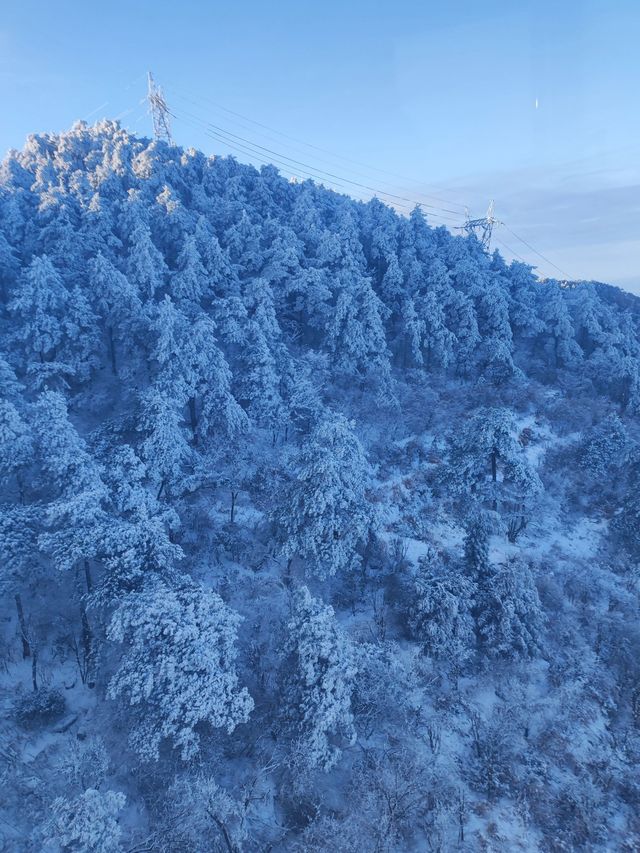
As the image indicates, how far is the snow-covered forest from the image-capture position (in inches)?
655

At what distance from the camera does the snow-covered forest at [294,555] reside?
655 inches

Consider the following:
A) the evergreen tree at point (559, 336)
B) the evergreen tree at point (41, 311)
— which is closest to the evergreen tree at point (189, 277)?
the evergreen tree at point (41, 311)

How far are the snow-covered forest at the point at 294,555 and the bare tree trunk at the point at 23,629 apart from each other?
5.6 inches

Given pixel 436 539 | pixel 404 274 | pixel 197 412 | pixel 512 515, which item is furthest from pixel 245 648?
pixel 404 274

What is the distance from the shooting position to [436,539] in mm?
30172

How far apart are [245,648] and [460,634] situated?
10559 mm

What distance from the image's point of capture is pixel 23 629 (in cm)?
2059

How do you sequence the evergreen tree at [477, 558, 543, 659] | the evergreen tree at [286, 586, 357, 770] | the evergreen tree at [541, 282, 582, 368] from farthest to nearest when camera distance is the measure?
the evergreen tree at [541, 282, 582, 368], the evergreen tree at [477, 558, 543, 659], the evergreen tree at [286, 586, 357, 770]

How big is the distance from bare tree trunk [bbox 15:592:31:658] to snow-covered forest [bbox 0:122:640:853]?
14 centimetres

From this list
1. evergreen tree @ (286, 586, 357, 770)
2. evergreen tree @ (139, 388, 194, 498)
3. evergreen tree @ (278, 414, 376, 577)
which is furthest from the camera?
evergreen tree @ (139, 388, 194, 498)

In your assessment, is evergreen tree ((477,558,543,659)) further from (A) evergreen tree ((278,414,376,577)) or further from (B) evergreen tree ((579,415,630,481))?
(B) evergreen tree ((579,415,630,481))

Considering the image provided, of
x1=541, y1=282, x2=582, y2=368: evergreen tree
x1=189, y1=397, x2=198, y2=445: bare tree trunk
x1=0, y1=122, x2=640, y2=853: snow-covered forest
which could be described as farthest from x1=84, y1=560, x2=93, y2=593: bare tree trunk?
x1=541, y1=282, x2=582, y2=368: evergreen tree

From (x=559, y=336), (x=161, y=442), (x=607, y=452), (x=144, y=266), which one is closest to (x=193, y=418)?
(x=161, y=442)

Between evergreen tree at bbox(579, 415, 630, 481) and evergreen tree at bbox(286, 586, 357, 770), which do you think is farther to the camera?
evergreen tree at bbox(579, 415, 630, 481)
